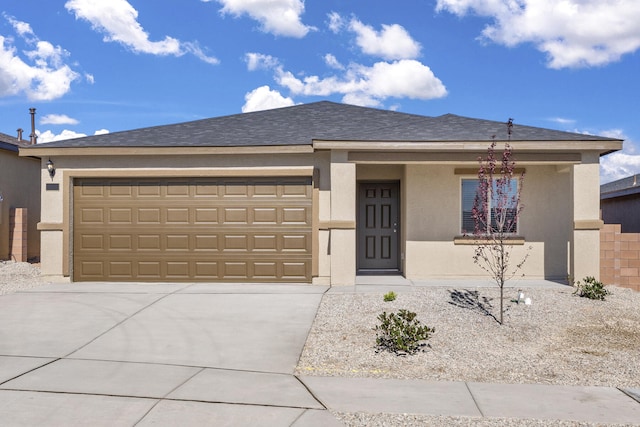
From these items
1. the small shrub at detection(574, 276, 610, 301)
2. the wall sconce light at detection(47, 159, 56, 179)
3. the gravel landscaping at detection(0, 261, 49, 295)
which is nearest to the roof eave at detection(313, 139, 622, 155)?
the small shrub at detection(574, 276, 610, 301)

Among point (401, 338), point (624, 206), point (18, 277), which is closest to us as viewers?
point (401, 338)

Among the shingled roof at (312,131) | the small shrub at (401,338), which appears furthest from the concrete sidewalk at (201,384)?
the shingled roof at (312,131)

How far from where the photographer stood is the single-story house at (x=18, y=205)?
48.7 feet

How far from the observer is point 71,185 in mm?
11578

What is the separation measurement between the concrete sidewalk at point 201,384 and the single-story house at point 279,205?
2.82 meters

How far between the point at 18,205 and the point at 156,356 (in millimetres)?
12535

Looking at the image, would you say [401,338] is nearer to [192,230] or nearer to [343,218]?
[343,218]

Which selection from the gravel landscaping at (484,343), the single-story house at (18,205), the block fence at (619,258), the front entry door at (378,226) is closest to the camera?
the gravel landscaping at (484,343)

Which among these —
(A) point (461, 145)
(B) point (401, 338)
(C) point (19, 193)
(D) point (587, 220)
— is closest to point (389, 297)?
(B) point (401, 338)

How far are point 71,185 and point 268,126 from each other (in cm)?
507

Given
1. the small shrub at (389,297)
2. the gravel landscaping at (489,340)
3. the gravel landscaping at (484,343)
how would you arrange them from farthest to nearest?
the small shrub at (389,297) → the gravel landscaping at (489,340) → the gravel landscaping at (484,343)

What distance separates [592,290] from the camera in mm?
9672

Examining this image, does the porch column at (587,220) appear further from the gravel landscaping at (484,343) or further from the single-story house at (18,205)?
the single-story house at (18,205)

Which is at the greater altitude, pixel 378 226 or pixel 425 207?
pixel 425 207
